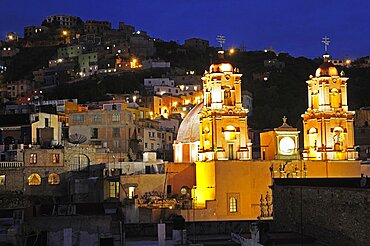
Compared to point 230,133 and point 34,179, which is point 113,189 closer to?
point 230,133

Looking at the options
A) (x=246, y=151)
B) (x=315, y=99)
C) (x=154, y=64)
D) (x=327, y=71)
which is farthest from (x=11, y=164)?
(x=154, y=64)

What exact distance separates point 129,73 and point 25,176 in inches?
2520

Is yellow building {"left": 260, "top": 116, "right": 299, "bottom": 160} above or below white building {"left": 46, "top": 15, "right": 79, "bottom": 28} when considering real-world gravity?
below

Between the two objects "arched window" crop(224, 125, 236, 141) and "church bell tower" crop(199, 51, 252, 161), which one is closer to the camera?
"church bell tower" crop(199, 51, 252, 161)

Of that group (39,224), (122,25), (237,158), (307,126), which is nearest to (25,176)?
(237,158)

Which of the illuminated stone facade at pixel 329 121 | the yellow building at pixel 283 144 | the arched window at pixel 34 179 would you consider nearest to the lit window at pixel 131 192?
the yellow building at pixel 283 144

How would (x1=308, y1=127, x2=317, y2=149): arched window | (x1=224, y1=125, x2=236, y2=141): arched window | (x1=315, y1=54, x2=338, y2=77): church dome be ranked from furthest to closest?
(x1=315, y1=54, x2=338, y2=77): church dome → (x1=308, y1=127, x2=317, y2=149): arched window → (x1=224, y1=125, x2=236, y2=141): arched window

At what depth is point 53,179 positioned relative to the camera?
54.7 m

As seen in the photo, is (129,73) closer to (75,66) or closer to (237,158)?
(75,66)

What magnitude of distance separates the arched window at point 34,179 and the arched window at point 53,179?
942 mm

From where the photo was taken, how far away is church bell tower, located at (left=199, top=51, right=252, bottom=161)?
44.4 m

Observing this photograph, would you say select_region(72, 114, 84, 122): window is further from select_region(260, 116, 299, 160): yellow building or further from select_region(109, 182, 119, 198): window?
select_region(260, 116, 299, 160): yellow building

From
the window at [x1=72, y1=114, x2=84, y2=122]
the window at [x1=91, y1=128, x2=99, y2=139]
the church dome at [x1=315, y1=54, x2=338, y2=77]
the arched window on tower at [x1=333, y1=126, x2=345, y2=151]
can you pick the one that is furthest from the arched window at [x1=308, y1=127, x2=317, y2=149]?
the window at [x1=72, y1=114, x2=84, y2=122]

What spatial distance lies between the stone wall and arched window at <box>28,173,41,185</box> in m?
30.3
